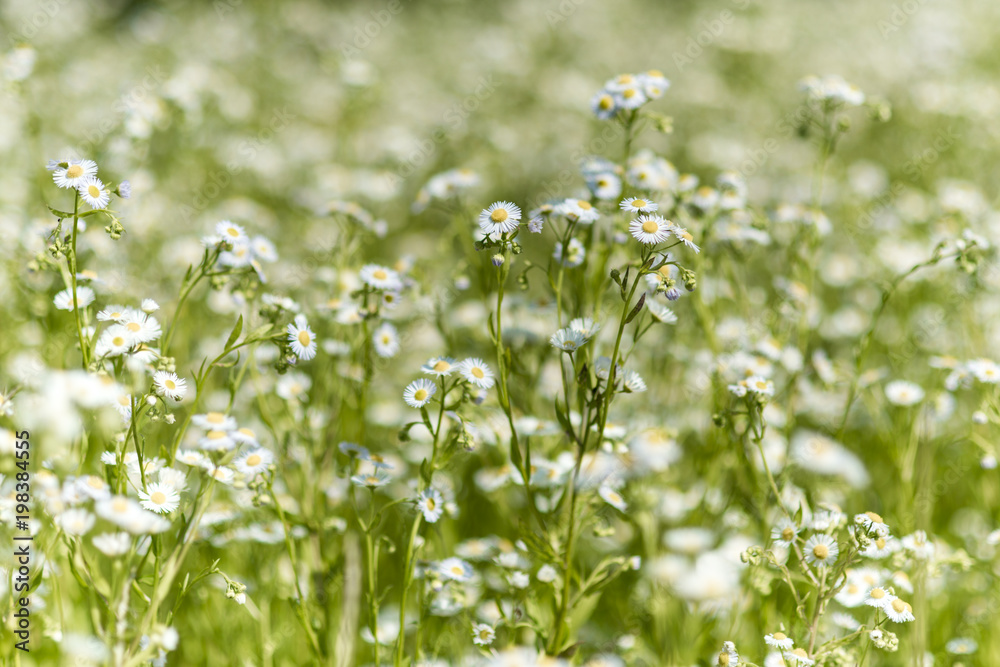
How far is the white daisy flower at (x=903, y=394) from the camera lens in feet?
10.0

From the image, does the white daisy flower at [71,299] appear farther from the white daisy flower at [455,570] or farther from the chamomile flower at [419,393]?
the white daisy flower at [455,570]

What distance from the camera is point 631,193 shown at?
9.18ft

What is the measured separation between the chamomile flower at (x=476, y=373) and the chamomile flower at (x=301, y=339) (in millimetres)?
474

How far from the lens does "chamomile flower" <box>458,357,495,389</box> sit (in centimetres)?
221

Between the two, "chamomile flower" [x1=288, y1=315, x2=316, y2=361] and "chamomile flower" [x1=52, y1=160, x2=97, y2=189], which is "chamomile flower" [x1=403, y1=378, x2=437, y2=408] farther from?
"chamomile flower" [x1=52, y1=160, x2=97, y2=189]

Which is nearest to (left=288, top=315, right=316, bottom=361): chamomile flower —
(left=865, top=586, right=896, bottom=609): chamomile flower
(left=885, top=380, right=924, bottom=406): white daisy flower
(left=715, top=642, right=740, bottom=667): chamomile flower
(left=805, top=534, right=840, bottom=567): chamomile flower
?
(left=715, top=642, right=740, bottom=667): chamomile flower

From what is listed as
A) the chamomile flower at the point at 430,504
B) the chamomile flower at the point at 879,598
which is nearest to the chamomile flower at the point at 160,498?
the chamomile flower at the point at 430,504

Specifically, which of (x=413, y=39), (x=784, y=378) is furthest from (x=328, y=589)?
(x=413, y=39)

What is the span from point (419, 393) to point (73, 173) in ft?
3.91

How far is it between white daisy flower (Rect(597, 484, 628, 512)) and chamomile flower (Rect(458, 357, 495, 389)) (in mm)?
508

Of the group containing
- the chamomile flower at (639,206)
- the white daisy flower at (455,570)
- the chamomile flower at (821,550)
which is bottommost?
the white daisy flower at (455,570)

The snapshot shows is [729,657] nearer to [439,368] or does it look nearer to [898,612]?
[898,612]

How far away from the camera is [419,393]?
229cm

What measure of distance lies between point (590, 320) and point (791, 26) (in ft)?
24.3
